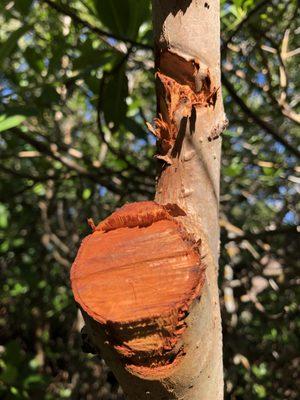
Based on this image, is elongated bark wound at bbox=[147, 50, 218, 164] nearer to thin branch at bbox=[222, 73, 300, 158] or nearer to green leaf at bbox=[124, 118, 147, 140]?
thin branch at bbox=[222, 73, 300, 158]

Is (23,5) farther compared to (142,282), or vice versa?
(23,5)

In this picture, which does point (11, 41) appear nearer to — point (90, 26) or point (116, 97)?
point (90, 26)

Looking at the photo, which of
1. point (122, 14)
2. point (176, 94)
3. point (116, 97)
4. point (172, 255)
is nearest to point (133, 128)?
point (116, 97)

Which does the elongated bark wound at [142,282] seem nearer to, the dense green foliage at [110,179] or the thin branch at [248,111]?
the dense green foliage at [110,179]

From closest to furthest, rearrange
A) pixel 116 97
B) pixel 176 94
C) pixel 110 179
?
pixel 176 94 → pixel 116 97 → pixel 110 179

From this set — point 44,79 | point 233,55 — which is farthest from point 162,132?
point 233,55

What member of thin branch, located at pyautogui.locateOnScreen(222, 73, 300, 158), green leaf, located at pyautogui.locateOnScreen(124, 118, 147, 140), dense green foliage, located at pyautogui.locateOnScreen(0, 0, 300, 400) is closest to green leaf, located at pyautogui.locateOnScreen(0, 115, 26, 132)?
dense green foliage, located at pyautogui.locateOnScreen(0, 0, 300, 400)

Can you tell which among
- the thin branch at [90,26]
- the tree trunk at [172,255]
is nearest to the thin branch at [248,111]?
the thin branch at [90,26]
